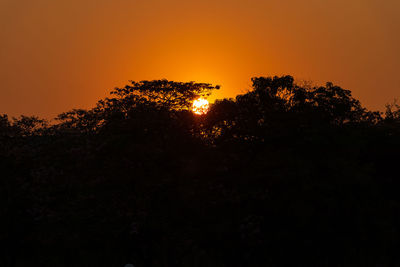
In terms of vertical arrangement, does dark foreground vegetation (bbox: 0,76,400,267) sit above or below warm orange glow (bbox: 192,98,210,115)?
below

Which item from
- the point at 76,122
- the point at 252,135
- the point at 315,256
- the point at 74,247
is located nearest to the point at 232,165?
the point at 252,135

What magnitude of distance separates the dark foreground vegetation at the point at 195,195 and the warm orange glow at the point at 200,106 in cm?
71

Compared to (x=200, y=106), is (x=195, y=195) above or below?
below

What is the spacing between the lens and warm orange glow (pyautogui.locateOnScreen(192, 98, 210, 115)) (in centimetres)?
3102

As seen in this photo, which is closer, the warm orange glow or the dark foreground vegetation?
the dark foreground vegetation

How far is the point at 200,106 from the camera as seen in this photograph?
1276 inches

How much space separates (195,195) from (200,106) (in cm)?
816

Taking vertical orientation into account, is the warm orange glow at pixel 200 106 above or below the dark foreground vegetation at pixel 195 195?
above

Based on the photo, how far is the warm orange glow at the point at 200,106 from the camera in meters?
31.0

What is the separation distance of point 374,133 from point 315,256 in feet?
33.6

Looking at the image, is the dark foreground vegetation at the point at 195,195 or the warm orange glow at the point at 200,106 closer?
the dark foreground vegetation at the point at 195,195

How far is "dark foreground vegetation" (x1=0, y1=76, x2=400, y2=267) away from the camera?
2481 centimetres

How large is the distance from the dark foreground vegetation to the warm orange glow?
0.71 meters

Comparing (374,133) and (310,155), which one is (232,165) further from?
(374,133)
